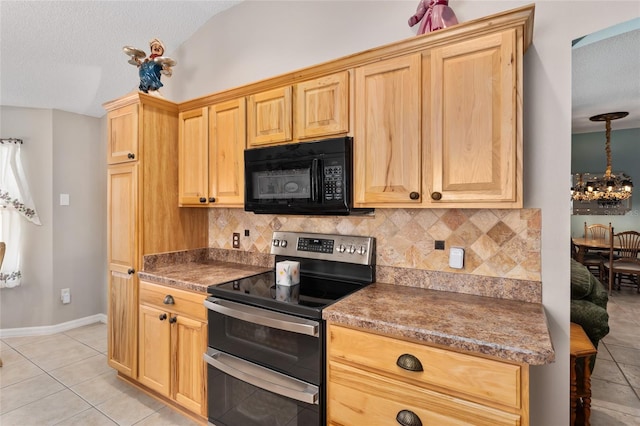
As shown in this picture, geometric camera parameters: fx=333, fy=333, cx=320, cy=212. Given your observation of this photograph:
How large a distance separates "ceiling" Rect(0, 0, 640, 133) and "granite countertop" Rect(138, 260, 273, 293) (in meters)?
1.97

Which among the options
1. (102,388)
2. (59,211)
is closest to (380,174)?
(102,388)

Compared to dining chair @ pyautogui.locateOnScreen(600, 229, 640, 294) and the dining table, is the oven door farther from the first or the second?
dining chair @ pyautogui.locateOnScreen(600, 229, 640, 294)

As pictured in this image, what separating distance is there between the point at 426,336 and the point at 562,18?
152cm

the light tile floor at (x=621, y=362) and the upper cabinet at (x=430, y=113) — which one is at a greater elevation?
the upper cabinet at (x=430, y=113)

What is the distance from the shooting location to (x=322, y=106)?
6.07ft

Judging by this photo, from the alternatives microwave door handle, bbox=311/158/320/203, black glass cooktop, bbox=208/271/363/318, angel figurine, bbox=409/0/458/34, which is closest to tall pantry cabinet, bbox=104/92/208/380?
black glass cooktop, bbox=208/271/363/318

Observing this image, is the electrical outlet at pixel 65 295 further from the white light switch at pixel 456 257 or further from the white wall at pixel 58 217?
the white light switch at pixel 456 257

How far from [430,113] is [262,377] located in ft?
4.91

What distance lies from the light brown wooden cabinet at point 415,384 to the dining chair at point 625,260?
0.89 meters

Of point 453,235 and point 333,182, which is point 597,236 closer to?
point 453,235

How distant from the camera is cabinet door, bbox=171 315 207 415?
1963 millimetres

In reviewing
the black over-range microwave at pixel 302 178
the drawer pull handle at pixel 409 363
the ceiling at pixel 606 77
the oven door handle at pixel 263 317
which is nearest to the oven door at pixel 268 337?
the oven door handle at pixel 263 317

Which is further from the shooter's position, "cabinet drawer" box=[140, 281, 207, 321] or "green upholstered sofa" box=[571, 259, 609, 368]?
"cabinet drawer" box=[140, 281, 207, 321]

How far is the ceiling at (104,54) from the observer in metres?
1.45
